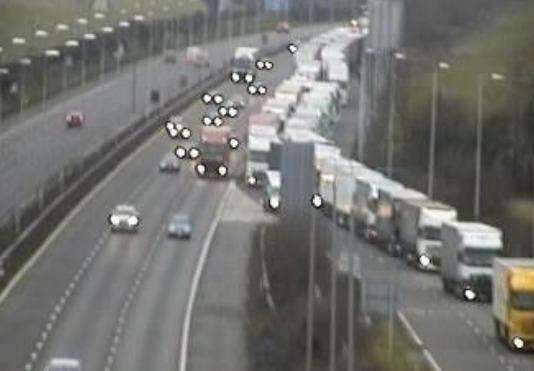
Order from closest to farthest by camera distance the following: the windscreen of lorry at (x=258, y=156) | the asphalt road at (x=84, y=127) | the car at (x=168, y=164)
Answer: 1. the windscreen of lorry at (x=258, y=156)
2. the asphalt road at (x=84, y=127)
3. the car at (x=168, y=164)

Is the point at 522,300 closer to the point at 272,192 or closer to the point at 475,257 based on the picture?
the point at 475,257

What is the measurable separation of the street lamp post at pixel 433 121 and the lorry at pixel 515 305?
0.66 meters

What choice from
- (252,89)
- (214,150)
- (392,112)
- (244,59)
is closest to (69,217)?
(252,89)

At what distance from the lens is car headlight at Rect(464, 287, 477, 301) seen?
46.4ft

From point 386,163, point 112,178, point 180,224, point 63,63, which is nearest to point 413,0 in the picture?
point 386,163

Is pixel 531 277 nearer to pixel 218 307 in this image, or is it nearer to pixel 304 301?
pixel 304 301

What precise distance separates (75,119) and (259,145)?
872cm

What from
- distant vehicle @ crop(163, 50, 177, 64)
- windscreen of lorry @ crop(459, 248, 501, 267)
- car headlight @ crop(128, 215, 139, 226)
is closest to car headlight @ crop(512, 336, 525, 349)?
windscreen of lorry @ crop(459, 248, 501, 267)

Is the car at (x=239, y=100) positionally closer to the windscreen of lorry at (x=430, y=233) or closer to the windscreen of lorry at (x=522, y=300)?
the windscreen of lorry at (x=430, y=233)

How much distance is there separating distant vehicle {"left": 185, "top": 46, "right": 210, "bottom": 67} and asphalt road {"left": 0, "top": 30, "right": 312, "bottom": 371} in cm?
479

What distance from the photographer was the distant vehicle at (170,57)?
30.0m

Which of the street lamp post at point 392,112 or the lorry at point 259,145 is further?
the lorry at point 259,145

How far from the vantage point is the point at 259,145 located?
18625 mm

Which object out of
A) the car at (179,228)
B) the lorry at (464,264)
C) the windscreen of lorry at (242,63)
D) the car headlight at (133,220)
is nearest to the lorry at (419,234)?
the lorry at (464,264)
